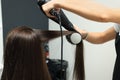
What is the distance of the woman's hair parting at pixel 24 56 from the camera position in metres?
1.11

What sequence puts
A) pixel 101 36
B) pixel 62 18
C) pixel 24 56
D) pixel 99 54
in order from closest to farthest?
pixel 24 56 < pixel 62 18 < pixel 101 36 < pixel 99 54

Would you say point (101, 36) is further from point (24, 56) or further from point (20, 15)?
point (20, 15)

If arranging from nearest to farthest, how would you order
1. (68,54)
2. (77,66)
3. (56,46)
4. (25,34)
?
(25,34) < (77,66) < (68,54) < (56,46)

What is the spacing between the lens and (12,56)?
44.4 inches

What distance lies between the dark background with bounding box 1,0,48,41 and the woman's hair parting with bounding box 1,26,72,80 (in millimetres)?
1723

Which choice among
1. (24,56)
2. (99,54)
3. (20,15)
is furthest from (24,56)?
(20,15)

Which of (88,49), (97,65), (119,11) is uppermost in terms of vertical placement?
(119,11)

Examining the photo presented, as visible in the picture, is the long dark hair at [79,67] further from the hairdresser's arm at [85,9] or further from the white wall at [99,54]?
the white wall at [99,54]

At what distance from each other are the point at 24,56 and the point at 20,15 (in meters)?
1.87

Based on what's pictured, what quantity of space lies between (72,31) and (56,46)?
162 centimetres

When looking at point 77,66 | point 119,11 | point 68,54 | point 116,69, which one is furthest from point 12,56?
point 68,54

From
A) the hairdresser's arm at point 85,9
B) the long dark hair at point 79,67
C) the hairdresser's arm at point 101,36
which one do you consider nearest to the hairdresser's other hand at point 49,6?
the hairdresser's arm at point 85,9

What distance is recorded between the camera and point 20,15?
2.92 meters

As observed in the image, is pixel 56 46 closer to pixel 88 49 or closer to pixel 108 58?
pixel 88 49
